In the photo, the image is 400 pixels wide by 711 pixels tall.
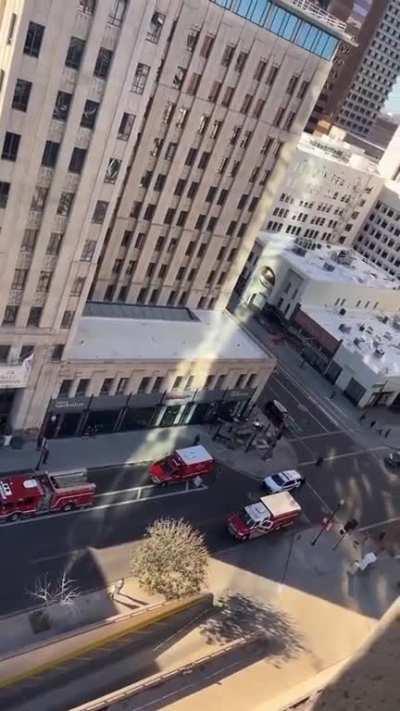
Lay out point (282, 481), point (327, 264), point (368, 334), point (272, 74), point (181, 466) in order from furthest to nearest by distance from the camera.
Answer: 1. point (327, 264)
2. point (368, 334)
3. point (272, 74)
4. point (282, 481)
5. point (181, 466)

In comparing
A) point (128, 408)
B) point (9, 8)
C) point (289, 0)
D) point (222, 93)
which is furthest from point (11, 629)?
point (289, 0)

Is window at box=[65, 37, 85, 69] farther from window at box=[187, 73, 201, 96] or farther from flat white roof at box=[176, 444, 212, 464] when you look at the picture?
flat white roof at box=[176, 444, 212, 464]

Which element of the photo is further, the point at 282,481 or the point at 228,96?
the point at 282,481

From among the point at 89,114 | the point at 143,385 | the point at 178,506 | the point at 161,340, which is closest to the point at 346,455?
the point at 178,506

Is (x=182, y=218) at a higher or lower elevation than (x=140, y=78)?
lower

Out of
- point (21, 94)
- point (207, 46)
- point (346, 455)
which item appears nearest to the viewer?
point (21, 94)

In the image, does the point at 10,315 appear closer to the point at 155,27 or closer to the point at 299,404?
the point at 155,27

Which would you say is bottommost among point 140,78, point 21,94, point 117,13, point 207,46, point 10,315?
point 10,315

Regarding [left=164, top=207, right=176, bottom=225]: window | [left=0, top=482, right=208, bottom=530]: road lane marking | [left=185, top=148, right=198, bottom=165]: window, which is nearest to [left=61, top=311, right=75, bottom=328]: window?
[left=0, top=482, right=208, bottom=530]: road lane marking
